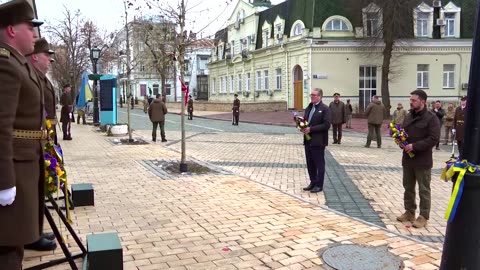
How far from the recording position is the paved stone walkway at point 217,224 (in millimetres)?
4652

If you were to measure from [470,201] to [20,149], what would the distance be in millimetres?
3066

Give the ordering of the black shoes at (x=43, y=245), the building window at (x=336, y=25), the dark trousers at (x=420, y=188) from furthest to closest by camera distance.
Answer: the building window at (x=336, y=25)
the dark trousers at (x=420, y=188)
the black shoes at (x=43, y=245)

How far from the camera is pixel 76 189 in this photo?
22.0 feet

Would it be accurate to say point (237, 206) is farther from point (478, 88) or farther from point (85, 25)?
point (85, 25)

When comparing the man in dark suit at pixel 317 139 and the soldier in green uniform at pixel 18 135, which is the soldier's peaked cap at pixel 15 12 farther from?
the man in dark suit at pixel 317 139

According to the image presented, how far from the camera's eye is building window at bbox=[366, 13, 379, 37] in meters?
35.7

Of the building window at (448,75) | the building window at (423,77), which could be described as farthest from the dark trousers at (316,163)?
the building window at (448,75)

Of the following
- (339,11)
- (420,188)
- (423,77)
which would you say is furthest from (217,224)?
(423,77)

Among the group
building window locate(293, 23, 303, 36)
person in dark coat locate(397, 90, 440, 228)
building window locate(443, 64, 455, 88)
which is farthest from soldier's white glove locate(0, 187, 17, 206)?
building window locate(443, 64, 455, 88)

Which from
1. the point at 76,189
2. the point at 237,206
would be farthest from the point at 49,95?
the point at 237,206

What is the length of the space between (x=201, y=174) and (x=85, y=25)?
30.5m

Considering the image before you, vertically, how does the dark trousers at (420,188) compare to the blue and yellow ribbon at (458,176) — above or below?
below

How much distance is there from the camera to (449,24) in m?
39.0

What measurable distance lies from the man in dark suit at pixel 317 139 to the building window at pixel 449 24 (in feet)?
117
